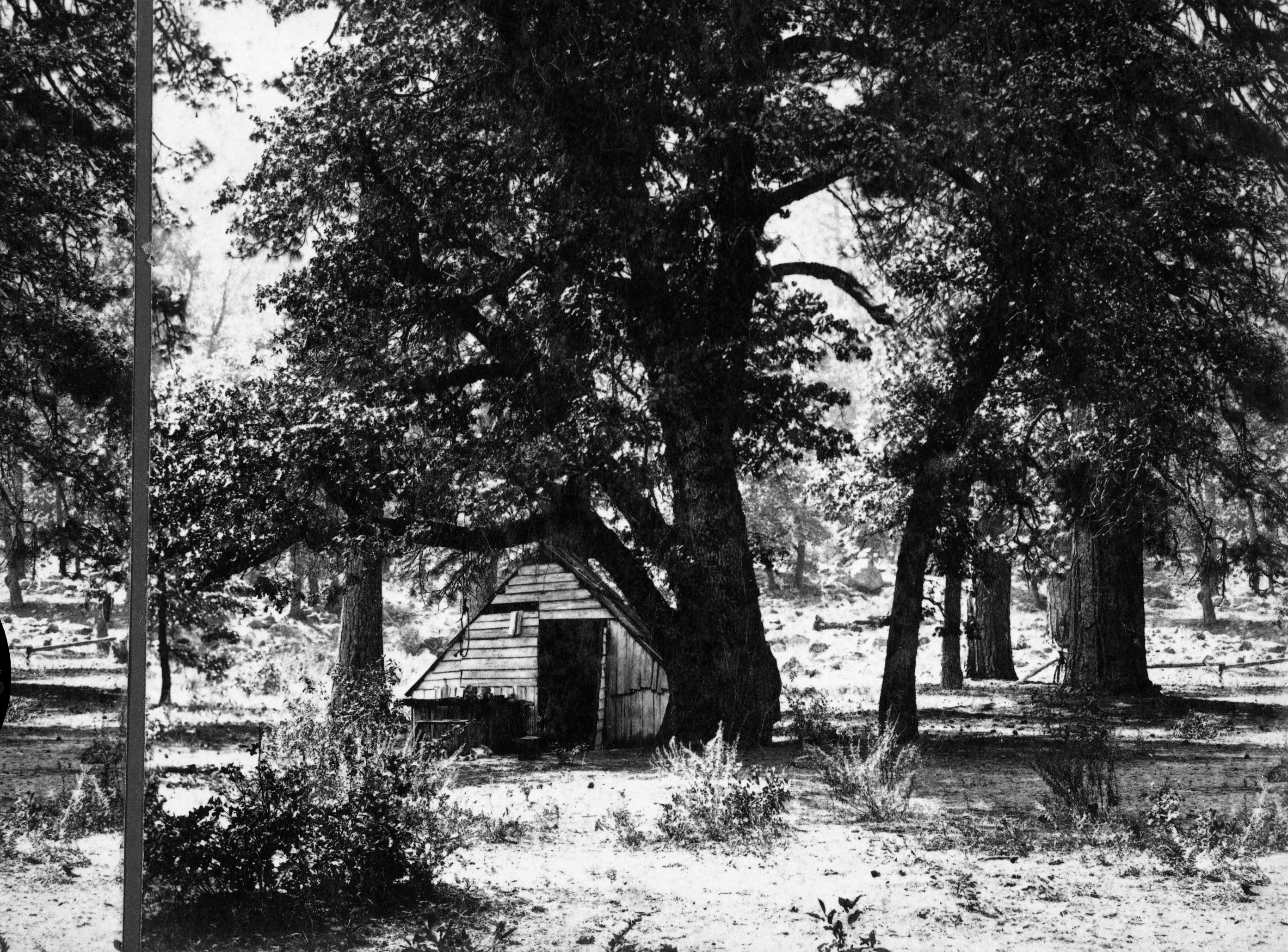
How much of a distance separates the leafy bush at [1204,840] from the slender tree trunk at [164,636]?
9.14ft

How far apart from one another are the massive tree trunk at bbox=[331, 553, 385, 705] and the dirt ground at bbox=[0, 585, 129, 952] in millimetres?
825

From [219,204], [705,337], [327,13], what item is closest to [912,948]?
[705,337]

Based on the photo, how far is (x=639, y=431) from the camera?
349 centimetres

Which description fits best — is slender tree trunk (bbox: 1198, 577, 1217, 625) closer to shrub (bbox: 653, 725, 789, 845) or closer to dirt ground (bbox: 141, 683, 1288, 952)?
dirt ground (bbox: 141, 683, 1288, 952)

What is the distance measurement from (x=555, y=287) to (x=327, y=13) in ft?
3.45

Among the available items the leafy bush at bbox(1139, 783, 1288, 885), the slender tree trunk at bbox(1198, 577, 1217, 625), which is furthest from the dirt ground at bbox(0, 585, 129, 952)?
the slender tree trunk at bbox(1198, 577, 1217, 625)

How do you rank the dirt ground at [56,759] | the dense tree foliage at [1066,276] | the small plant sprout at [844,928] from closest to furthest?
the small plant sprout at [844,928] → the dense tree foliage at [1066,276] → the dirt ground at [56,759]

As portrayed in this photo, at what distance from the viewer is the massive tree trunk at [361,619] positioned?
3340 mm

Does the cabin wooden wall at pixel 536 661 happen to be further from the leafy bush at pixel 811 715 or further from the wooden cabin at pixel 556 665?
the leafy bush at pixel 811 715

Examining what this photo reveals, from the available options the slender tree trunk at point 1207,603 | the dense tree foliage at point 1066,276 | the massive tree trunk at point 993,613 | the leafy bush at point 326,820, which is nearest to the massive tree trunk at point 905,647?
the dense tree foliage at point 1066,276

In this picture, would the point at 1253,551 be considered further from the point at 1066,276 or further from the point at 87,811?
the point at 87,811

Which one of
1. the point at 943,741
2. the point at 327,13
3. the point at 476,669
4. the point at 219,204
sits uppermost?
the point at 327,13

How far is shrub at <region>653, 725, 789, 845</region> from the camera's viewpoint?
332 cm

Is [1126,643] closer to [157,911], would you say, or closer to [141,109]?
[157,911]
